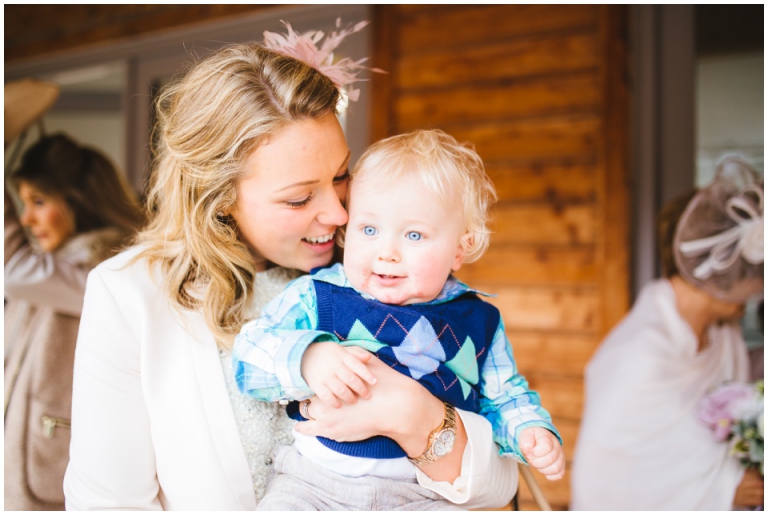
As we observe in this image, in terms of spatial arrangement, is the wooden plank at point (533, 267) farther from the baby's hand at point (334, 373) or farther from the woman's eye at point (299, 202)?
the baby's hand at point (334, 373)

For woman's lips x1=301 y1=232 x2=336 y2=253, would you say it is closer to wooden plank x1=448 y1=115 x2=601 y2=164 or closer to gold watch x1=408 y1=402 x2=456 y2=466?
gold watch x1=408 y1=402 x2=456 y2=466

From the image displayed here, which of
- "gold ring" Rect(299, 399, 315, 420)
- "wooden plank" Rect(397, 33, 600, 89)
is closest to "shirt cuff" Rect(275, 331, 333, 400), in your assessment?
"gold ring" Rect(299, 399, 315, 420)

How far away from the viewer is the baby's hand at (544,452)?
44.4 inches

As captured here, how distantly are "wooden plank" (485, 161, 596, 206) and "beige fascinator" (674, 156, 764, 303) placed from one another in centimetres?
78

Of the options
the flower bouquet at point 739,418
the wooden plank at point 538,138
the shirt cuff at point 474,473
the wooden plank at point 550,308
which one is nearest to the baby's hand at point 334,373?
the shirt cuff at point 474,473

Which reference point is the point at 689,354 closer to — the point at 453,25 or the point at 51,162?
the point at 453,25

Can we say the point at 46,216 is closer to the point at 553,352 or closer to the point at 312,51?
the point at 312,51

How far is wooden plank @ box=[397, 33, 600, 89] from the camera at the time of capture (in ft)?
9.82

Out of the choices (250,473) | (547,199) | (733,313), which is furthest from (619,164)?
(250,473)

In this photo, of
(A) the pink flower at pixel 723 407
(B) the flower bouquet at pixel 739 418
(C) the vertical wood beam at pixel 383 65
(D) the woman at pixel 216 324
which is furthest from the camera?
(C) the vertical wood beam at pixel 383 65

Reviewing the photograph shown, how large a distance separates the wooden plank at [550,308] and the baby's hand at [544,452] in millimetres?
1827

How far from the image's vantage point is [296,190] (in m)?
1.20

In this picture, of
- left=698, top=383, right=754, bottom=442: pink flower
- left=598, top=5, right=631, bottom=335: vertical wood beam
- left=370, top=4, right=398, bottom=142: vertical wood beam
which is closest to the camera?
left=698, top=383, right=754, bottom=442: pink flower

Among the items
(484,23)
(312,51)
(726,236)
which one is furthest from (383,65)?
(312,51)
